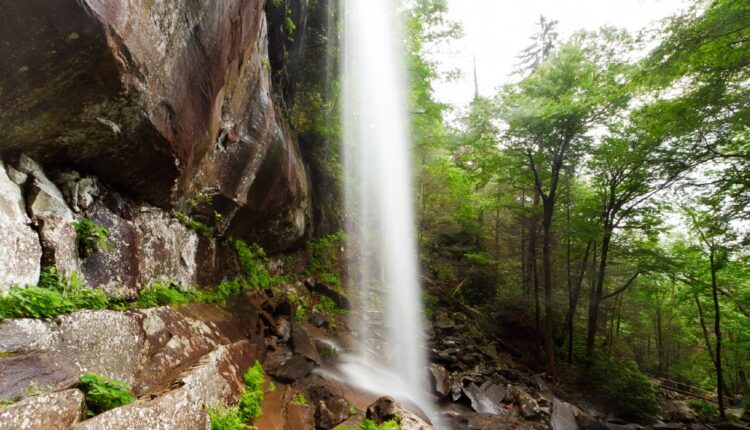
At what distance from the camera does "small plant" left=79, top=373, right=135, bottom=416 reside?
2.68 m

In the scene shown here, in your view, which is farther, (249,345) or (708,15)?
(249,345)

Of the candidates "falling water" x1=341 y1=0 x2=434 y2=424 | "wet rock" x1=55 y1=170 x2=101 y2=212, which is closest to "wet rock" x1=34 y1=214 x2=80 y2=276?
"wet rock" x1=55 y1=170 x2=101 y2=212

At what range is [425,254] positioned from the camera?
1812 cm

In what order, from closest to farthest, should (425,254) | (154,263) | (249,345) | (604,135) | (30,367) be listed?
(30,367) → (154,263) → (249,345) → (604,135) → (425,254)

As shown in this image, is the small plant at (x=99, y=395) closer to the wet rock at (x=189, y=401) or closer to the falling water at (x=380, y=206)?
the wet rock at (x=189, y=401)

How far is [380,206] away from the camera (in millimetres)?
17109

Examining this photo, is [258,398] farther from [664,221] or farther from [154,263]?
[664,221]

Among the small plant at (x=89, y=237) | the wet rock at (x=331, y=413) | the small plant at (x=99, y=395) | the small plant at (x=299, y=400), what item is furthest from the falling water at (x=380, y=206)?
the small plant at (x=89, y=237)

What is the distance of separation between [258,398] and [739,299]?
17.0 meters

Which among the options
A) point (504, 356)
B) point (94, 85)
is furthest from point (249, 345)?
point (504, 356)

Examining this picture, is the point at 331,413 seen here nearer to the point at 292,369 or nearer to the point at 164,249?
the point at 292,369

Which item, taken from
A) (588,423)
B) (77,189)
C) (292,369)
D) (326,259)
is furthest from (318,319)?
(588,423)

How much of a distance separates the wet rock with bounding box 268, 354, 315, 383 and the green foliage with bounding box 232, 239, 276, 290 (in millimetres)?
2549

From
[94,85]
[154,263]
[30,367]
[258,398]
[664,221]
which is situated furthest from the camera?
[664,221]
